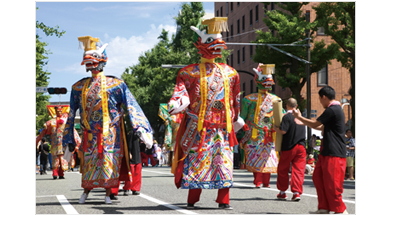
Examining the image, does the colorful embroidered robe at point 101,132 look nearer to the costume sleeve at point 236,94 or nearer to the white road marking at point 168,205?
the white road marking at point 168,205

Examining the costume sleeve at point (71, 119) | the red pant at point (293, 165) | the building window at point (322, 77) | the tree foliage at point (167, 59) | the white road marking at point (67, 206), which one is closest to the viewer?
the white road marking at point (67, 206)

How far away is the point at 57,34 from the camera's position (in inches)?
892

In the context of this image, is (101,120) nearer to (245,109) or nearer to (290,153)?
(290,153)

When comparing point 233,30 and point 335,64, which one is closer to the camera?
point 335,64

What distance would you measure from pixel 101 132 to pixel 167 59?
3794 centimetres

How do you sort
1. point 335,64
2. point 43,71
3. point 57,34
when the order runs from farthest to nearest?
point 335,64, point 43,71, point 57,34

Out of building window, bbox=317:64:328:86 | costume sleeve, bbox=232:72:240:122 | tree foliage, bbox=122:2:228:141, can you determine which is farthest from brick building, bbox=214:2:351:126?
costume sleeve, bbox=232:72:240:122

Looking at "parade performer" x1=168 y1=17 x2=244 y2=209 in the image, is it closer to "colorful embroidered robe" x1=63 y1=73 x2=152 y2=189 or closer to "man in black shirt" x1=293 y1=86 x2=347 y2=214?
"colorful embroidered robe" x1=63 y1=73 x2=152 y2=189

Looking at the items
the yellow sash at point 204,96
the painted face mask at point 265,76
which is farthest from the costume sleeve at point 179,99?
the painted face mask at point 265,76

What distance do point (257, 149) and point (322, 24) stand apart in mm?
12620

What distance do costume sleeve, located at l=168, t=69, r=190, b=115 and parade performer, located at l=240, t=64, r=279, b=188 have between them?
15.0ft

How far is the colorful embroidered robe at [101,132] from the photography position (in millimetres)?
8617

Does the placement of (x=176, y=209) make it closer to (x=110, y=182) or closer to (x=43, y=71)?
(x=110, y=182)

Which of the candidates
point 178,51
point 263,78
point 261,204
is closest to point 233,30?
point 178,51
